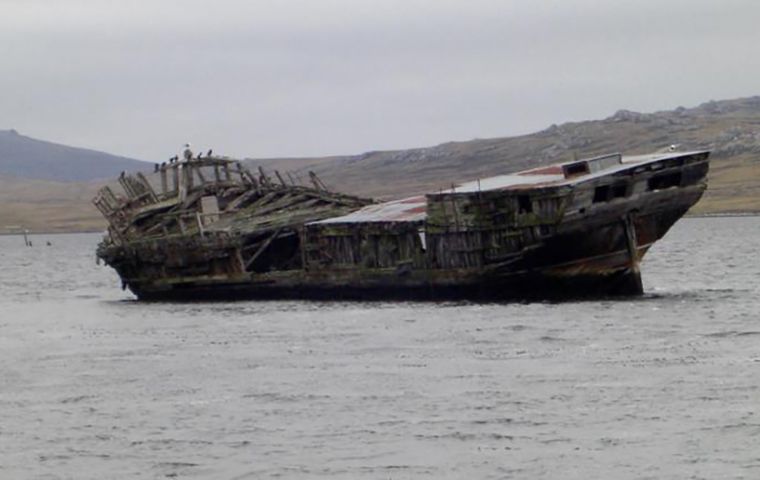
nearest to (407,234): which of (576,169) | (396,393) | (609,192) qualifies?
(576,169)

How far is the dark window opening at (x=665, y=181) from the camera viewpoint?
179ft

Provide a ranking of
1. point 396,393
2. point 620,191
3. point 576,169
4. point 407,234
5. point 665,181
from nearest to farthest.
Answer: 1. point 396,393
2. point 620,191
3. point 665,181
4. point 576,169
5. point 407,234

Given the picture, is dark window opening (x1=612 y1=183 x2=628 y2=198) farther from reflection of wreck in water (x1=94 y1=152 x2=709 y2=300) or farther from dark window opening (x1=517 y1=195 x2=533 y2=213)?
dark window opening (x1=517 y1=195 x2=533 y2=213)

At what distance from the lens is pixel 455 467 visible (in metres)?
26.8

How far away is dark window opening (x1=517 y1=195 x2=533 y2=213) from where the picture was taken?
54009 millimetres

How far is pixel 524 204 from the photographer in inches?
2140

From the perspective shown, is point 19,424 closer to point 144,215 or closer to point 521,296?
point 521,296

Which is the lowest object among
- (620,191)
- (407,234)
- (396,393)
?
(396,393)

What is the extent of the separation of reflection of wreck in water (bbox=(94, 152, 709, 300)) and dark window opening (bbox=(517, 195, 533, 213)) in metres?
0.04

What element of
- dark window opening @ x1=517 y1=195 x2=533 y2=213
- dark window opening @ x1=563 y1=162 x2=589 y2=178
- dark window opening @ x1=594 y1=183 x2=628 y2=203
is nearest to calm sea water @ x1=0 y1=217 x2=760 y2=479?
dark window opening @ x1=517 y1=195 x2=533 y2=213

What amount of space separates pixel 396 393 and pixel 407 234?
24.1 meters

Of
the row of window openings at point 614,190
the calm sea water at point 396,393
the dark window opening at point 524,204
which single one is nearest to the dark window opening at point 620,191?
the row of window openings at point 614,190

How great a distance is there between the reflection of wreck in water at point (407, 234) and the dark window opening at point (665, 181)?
0.15ft

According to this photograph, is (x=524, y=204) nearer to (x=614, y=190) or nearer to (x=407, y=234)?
(x=614, y=190)
